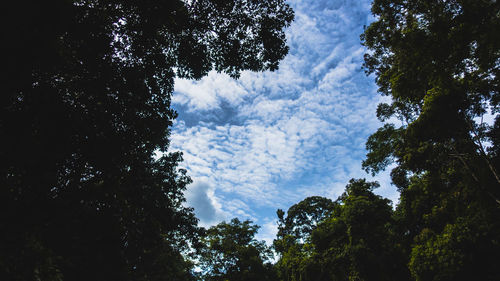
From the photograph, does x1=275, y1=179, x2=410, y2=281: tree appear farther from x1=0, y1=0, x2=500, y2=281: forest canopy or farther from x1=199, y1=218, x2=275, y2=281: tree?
x1=199, y1=218, x2=275, y2=281: tree

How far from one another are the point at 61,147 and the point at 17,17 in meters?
2.65

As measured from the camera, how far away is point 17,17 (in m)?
3.45

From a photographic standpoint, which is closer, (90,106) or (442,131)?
(90,106)

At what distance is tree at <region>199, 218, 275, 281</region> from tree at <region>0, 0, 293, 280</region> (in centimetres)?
1994

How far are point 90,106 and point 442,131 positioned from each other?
605 inches

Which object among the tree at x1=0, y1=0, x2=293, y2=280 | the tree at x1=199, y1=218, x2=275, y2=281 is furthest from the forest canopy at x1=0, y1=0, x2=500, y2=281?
the tree at x1=199, y1=218, x2=275, y2=281

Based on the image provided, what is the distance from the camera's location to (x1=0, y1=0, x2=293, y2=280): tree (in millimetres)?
3680

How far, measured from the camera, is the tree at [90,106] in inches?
145

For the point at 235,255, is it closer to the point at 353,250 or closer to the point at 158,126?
the point at 353,250

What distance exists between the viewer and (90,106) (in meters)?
5.36

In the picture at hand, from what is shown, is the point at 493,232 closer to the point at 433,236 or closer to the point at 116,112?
the point at 433,236

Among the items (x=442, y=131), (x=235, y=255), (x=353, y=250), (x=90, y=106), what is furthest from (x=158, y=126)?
(x=235, y=255)

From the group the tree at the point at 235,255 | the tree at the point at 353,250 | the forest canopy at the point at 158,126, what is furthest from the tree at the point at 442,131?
the tree at the point at 235,255

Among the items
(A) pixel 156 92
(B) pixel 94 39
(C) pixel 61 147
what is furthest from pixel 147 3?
(C) pixel 61 147
